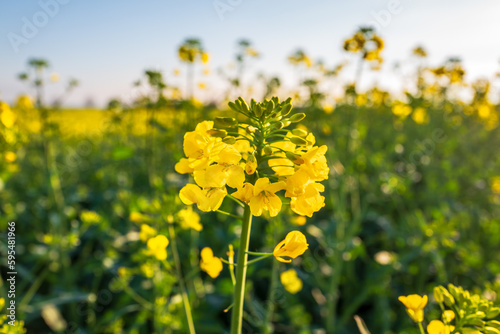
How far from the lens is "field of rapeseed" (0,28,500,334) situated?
1.03 metres

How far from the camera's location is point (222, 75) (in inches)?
163

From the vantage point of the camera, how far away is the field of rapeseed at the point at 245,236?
103 cm

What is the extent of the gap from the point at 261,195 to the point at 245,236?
0.15m

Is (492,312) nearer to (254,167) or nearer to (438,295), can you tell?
(438,295)

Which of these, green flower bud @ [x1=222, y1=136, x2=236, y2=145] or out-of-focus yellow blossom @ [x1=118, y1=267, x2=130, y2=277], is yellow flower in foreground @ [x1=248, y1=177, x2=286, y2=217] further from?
out-of-focus yellow blossom @ [x1=118, y1=267, x2=130, y2=277]

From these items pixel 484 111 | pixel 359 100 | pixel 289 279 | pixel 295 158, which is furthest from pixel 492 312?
pixel 484 111

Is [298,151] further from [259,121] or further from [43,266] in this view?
[43,266]

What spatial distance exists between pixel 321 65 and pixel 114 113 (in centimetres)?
321

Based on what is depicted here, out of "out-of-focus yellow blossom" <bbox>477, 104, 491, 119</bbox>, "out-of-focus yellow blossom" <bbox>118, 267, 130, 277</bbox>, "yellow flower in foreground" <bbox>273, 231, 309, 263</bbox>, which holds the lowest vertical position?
"out-of-focus yellow blossom" <bbox>118, 267, 130, 277</bbox>

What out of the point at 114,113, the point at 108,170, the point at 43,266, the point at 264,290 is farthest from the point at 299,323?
the point at 108,170

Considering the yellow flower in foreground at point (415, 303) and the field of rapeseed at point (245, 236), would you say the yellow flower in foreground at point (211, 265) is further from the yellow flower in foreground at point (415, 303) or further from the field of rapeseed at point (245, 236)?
the yellow flower in foreground at point (415, 303)

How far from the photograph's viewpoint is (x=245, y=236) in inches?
40.6

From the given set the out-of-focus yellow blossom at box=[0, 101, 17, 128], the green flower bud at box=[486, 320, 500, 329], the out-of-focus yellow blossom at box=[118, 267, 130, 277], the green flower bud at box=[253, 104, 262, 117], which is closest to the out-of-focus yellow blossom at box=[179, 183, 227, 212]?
the green flower bud at box=[253, 104, 262, 117]

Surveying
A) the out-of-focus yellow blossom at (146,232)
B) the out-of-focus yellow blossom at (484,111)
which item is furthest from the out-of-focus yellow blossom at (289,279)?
the out-of-focus yellow blossom at (484,111)
